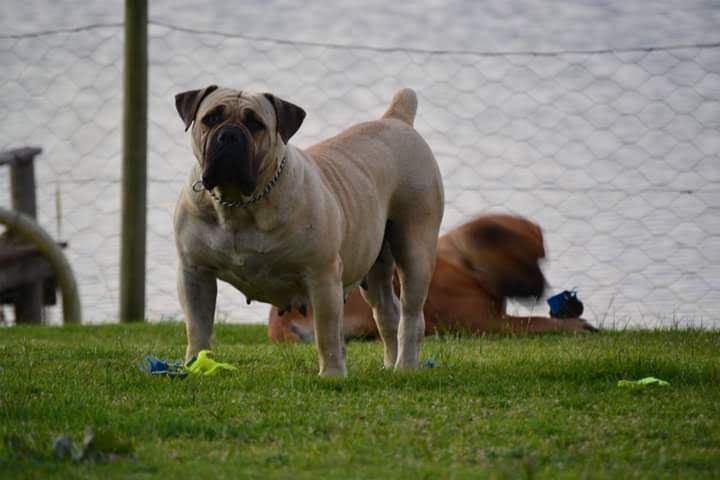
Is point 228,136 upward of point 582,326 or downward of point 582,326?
upward

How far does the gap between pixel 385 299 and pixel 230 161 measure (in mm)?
1675

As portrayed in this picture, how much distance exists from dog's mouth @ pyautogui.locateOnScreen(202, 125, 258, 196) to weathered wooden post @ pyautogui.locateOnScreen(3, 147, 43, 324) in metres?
5.58

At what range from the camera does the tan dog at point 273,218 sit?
5570mm

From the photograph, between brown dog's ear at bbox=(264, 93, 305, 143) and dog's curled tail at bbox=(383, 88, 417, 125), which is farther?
dog's curled tail at bbox=(383, 88, 417, 125)

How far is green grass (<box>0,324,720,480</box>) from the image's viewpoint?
388cm

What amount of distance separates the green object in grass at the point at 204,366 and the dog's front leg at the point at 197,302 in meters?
0.13

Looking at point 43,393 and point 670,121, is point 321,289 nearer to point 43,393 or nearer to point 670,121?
point 43,393

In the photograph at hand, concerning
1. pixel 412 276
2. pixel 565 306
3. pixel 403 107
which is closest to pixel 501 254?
pixel 565 306

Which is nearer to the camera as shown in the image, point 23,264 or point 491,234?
point 491,234

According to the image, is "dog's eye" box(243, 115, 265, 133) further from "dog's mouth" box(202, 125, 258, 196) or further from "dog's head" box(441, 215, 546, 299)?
"dog's head" box(441, 215, 546, 299)

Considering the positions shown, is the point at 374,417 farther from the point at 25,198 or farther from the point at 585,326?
the point at 25,198

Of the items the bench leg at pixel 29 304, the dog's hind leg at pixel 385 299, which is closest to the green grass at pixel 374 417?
the dog's hind leg at pixel 385 299

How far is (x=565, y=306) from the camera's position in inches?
347

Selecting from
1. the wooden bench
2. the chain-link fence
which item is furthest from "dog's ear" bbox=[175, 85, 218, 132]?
the wooden bench
